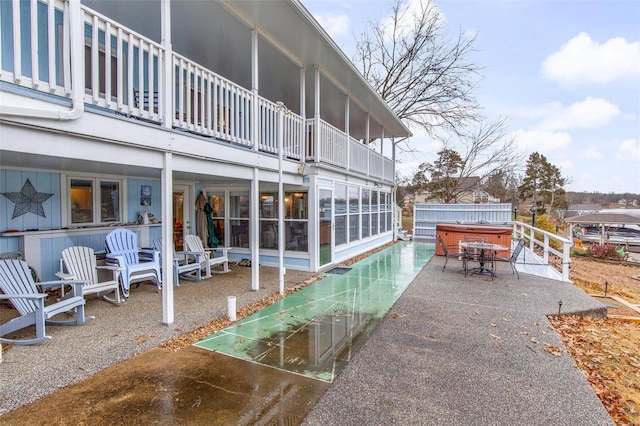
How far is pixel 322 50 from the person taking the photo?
6770mm

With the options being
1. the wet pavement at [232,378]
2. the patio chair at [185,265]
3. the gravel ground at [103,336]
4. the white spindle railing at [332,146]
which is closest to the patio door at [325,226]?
the white spindle railing at [332,146]

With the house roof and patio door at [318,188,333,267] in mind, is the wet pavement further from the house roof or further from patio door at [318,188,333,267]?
the house roof

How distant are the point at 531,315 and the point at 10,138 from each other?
687 cm

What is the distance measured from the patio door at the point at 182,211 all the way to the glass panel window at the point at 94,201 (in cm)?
170

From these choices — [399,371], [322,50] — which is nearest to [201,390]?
[399,371]

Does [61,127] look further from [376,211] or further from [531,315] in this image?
[376,211]

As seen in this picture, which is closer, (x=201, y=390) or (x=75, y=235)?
(x=201, y=390)

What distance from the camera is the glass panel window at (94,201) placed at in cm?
597

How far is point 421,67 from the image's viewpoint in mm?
18031

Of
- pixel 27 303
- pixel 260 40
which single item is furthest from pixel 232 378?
pixel 260 40

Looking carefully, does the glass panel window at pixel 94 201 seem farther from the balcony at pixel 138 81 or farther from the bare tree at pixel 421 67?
the bare tree at pixel 421 67

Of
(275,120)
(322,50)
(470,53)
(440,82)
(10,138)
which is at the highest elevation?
(470,53)

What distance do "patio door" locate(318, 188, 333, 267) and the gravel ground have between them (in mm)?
2230

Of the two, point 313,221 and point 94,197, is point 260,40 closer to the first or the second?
point 313,221
